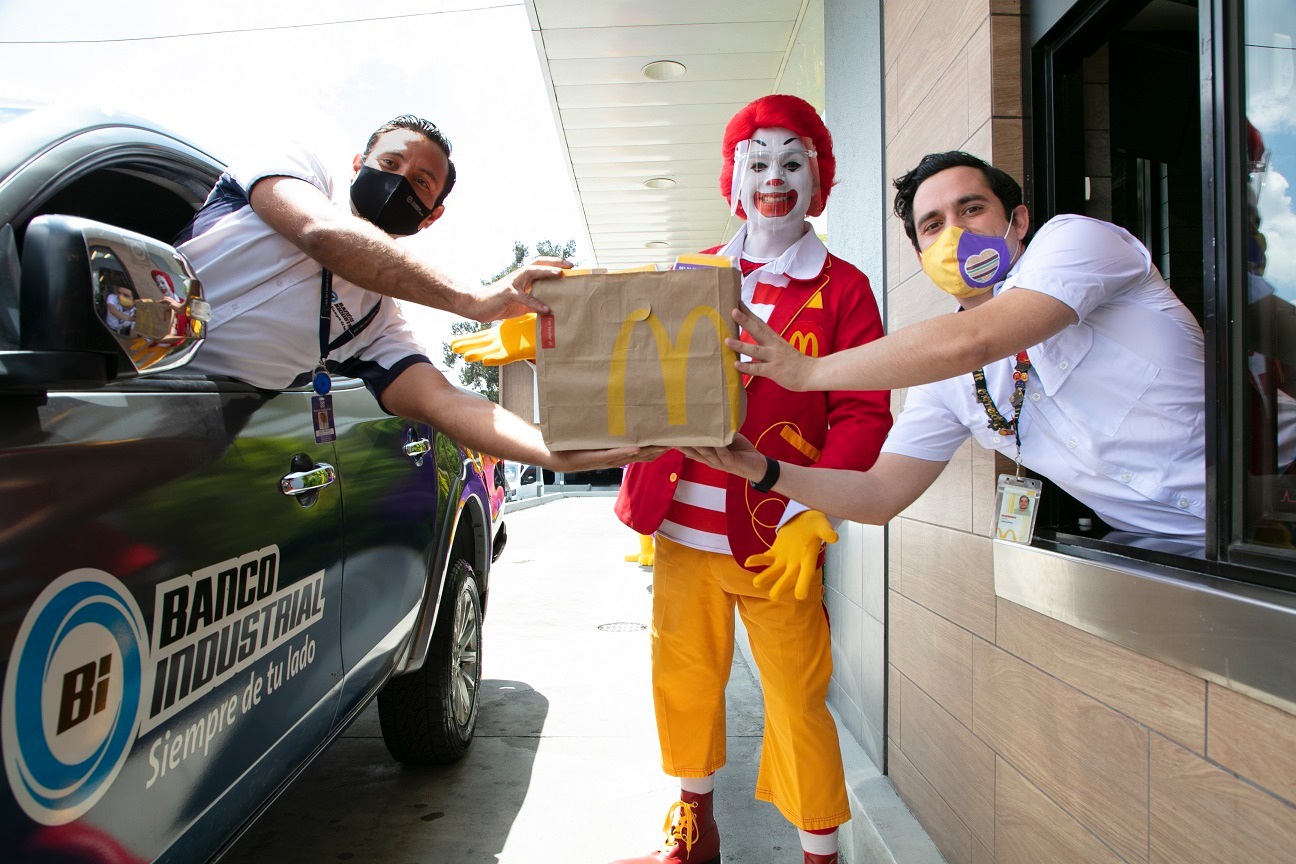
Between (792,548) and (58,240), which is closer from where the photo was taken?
(58,240)

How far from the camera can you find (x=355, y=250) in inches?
74.6

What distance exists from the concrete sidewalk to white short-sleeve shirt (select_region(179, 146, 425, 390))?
169 cm

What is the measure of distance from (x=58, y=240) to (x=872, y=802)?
8.93 ft

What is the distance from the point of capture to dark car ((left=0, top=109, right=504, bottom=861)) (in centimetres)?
113

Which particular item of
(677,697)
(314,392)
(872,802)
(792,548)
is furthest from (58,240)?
(872,802)

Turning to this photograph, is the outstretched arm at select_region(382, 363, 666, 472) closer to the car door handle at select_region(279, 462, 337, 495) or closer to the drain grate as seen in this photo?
the car door handle at select_region(279, 462, 337, 495)

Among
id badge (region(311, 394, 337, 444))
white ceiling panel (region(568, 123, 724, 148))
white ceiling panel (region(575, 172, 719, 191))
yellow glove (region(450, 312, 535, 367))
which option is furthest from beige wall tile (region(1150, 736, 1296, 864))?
white ceiling panel (region(575, 172, 719, 191))

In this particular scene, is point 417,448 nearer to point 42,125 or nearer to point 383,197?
point 383,197

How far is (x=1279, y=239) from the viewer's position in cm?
135

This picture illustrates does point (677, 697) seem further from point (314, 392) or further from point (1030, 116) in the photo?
point (1030, 116)

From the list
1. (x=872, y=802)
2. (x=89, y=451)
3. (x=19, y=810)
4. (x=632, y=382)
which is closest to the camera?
(x=19, y=810)

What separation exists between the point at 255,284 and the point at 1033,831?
216 centimetres

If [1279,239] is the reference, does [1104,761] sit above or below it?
below

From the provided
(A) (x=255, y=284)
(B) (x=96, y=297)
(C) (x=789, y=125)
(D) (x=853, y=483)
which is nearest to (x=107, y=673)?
(B) (x=96, y=297)
